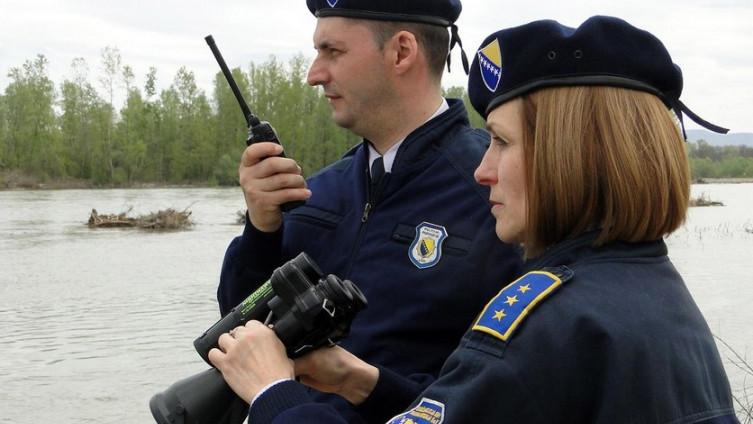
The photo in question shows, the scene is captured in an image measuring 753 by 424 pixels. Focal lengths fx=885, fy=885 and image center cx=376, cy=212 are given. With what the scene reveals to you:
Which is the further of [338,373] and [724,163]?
[724,163]

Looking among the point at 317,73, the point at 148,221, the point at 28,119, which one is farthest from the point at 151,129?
the point at 317,73

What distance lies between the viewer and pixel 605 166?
4.63ft

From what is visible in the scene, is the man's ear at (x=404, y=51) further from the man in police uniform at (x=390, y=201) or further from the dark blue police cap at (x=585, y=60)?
the dark blue police cap at (x=585, y=60)

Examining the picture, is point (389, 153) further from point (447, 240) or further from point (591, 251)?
point (591, 251)

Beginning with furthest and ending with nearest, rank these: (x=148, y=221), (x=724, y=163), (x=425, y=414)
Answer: (x=724, y=163), (x=148, y=221), (x=425, y=414)


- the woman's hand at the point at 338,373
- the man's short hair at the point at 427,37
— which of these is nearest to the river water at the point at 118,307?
the man's short hair at the point at 427,37

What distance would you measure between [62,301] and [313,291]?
1354 centimetres

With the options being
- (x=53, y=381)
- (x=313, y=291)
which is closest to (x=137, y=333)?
(x=53, y=381)

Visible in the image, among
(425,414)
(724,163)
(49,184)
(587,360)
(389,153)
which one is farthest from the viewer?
(724,163)

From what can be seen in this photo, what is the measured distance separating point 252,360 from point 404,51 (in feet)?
4.14

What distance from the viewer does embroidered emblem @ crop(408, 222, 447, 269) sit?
236 centimetres

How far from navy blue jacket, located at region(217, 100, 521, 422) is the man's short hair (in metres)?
0.16

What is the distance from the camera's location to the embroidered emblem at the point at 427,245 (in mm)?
2363

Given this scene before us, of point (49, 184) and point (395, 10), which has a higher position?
point (395, 10)
